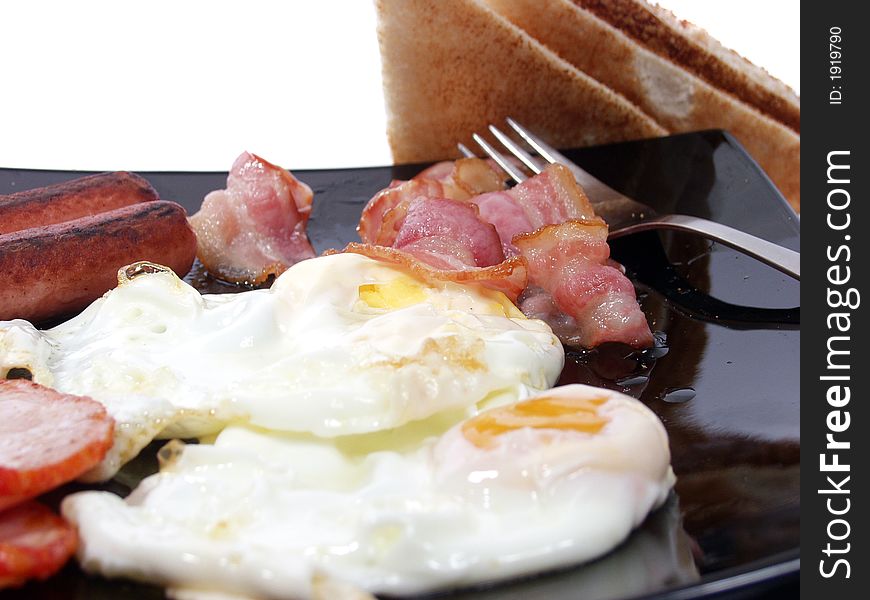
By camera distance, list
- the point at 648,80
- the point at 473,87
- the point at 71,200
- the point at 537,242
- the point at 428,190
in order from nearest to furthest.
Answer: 1. the point at 537,242
2. the point at 71,200
3. the point at 428,190
4. the point at 648,80
5. the point at 473,87

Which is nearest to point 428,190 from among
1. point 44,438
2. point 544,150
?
point 544,150

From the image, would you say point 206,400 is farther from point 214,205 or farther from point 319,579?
point 214,205

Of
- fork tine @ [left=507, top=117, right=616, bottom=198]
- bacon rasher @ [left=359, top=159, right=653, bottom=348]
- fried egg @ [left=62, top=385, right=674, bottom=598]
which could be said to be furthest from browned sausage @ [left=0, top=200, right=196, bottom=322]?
fork tine @ [left=507, top=117, right=616, bottom=198]

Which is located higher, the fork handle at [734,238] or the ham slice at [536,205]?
the ham slice at [536,205]

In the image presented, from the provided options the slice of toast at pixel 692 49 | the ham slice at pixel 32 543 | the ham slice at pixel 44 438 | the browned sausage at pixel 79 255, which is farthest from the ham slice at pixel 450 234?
the slice of toast at pixel 692 49

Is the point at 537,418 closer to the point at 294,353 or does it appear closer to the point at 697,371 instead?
the point at 294,353

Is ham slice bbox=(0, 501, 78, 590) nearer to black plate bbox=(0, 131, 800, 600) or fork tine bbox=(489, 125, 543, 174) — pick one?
black plate bbox=(0, 131, 800, 600)

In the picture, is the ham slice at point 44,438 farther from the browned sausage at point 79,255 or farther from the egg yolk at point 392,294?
the egg yolk at point 392,294
